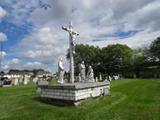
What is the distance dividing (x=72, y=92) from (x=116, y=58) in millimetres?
59714

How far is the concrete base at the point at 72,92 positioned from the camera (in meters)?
11.4

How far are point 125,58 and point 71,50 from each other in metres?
55.3

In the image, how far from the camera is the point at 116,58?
69562mm

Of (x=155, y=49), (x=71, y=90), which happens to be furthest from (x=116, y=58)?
(x=71, y=90)

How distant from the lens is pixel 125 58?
68.2 meters

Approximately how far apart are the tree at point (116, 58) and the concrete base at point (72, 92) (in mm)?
55015

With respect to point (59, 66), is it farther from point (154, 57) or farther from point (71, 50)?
point (154, 57)

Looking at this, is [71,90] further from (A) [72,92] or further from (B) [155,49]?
(B) [155,49]

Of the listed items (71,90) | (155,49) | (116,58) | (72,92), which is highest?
(155,49)

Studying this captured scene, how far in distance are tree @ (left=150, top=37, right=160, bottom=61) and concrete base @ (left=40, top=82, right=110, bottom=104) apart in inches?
2449

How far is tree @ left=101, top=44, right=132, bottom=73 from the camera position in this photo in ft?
224

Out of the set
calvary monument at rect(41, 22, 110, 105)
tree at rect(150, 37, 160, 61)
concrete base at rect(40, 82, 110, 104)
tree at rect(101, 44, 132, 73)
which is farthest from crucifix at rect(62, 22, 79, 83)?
tree at rect(150, 37, 160, 61)

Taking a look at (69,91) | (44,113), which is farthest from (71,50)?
(44,113)

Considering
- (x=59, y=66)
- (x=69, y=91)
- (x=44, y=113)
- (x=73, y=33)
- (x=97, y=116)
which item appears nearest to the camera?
(x=97, y=116)
